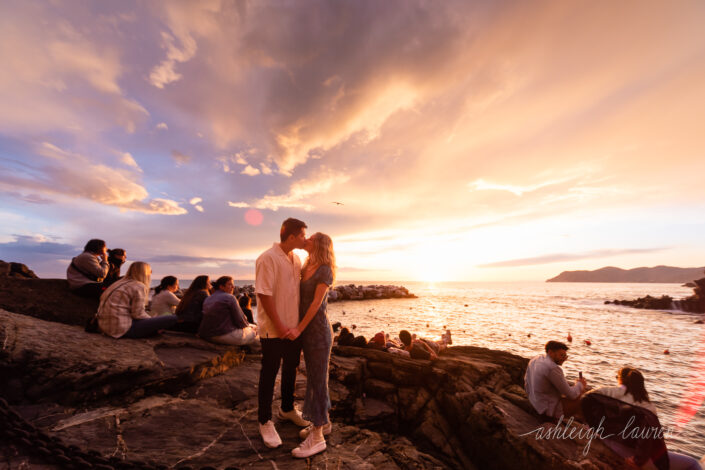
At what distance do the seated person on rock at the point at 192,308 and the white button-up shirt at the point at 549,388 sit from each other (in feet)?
25.5

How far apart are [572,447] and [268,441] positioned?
527cm

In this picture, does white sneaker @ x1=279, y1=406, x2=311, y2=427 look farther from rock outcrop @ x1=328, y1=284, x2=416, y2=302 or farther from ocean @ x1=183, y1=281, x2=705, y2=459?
rock outcrop @ x1=328, y1=284, x2=416, y2=302

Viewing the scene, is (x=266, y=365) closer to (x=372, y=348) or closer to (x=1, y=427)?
(x=1, y=427)

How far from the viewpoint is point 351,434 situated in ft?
13.3

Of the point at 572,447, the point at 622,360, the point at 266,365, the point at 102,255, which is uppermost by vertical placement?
the point at 102,255

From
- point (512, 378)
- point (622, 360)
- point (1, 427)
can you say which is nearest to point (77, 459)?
point (1, 427)

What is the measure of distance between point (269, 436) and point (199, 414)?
1.32 meters

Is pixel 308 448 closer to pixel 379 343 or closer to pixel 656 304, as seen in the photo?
pixel 379 343

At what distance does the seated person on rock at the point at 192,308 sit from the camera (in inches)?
250

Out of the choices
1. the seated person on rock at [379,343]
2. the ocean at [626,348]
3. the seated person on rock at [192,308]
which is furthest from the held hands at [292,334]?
the ocean at [626,348]

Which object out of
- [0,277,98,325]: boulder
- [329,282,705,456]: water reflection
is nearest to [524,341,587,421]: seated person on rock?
[329,282,705,456]: water reflection

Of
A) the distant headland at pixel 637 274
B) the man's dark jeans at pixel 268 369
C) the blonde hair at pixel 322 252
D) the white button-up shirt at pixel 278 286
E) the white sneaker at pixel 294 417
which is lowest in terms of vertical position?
the distant headland at pixel 637 274

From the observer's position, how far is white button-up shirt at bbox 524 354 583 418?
517 cm
